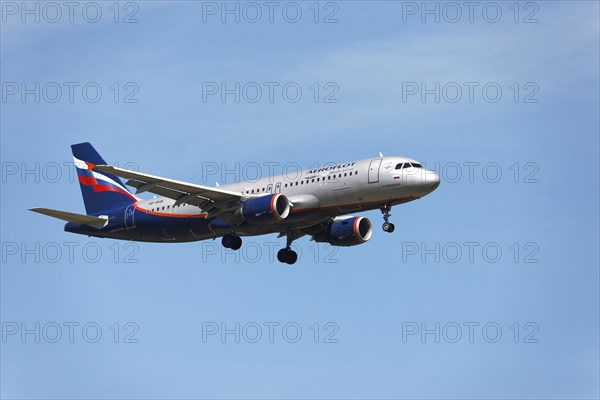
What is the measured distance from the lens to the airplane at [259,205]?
211 feet

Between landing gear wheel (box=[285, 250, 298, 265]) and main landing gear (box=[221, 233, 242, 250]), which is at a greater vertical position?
landing gear wheel (box=[285, 250, 298, 265])

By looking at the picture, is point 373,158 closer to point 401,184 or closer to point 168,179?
point 401,184

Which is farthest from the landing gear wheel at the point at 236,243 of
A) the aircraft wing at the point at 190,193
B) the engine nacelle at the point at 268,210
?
the engine nacelle at the point at 268,210

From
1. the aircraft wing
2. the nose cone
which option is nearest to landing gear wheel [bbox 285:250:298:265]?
the aircraft wing

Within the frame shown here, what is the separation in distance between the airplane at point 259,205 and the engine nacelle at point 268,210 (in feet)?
0.04

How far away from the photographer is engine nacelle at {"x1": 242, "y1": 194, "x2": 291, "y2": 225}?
64938 millimetres

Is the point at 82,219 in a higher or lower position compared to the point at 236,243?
higher

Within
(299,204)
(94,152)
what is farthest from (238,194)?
(94,152)

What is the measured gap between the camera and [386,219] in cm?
6456

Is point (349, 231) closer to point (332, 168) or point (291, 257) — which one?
point (291, 257)

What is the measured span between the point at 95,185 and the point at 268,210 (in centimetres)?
1727

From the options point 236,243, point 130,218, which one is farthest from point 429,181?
point 130,218

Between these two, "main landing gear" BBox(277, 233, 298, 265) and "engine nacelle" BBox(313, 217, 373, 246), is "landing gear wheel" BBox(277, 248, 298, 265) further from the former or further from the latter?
"engine nacelle" BBox(313, 217, 373, 246)

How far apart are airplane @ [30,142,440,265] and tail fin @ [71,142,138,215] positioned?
8 cm
